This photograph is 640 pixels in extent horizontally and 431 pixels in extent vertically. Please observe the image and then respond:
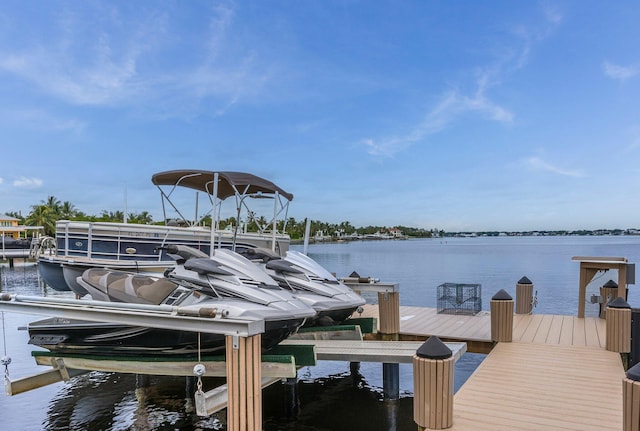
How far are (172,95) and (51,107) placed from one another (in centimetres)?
715

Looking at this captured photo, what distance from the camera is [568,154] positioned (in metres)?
30.4

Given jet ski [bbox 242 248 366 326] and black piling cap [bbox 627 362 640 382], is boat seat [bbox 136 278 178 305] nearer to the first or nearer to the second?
jet ski [bbox 242 248 366 326]

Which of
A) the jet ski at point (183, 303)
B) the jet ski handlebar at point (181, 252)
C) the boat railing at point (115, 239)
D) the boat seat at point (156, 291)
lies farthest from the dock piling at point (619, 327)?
the boat railing at point (115, 239)

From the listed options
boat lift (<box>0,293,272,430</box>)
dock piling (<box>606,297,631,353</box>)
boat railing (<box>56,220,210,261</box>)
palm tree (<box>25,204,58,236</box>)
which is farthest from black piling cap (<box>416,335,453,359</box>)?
palm tree (<box>25,204,58,236</box>)

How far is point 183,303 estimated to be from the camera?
6012 millimetres

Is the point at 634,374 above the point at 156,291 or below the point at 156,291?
below

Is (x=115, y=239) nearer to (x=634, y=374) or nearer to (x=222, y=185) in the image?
(x=222, y=185)

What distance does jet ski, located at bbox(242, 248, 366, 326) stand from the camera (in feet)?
25.6

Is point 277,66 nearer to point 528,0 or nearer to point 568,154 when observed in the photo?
point 528,0

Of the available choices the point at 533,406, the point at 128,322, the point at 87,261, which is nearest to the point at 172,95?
the point at 87,261

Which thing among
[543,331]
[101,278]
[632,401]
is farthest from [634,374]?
[101,278]

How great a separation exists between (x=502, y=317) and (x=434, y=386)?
4.08 m

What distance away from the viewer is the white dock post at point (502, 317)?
7770mm

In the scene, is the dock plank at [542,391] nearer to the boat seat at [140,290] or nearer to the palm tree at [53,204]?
the boat seat at [140,290]
